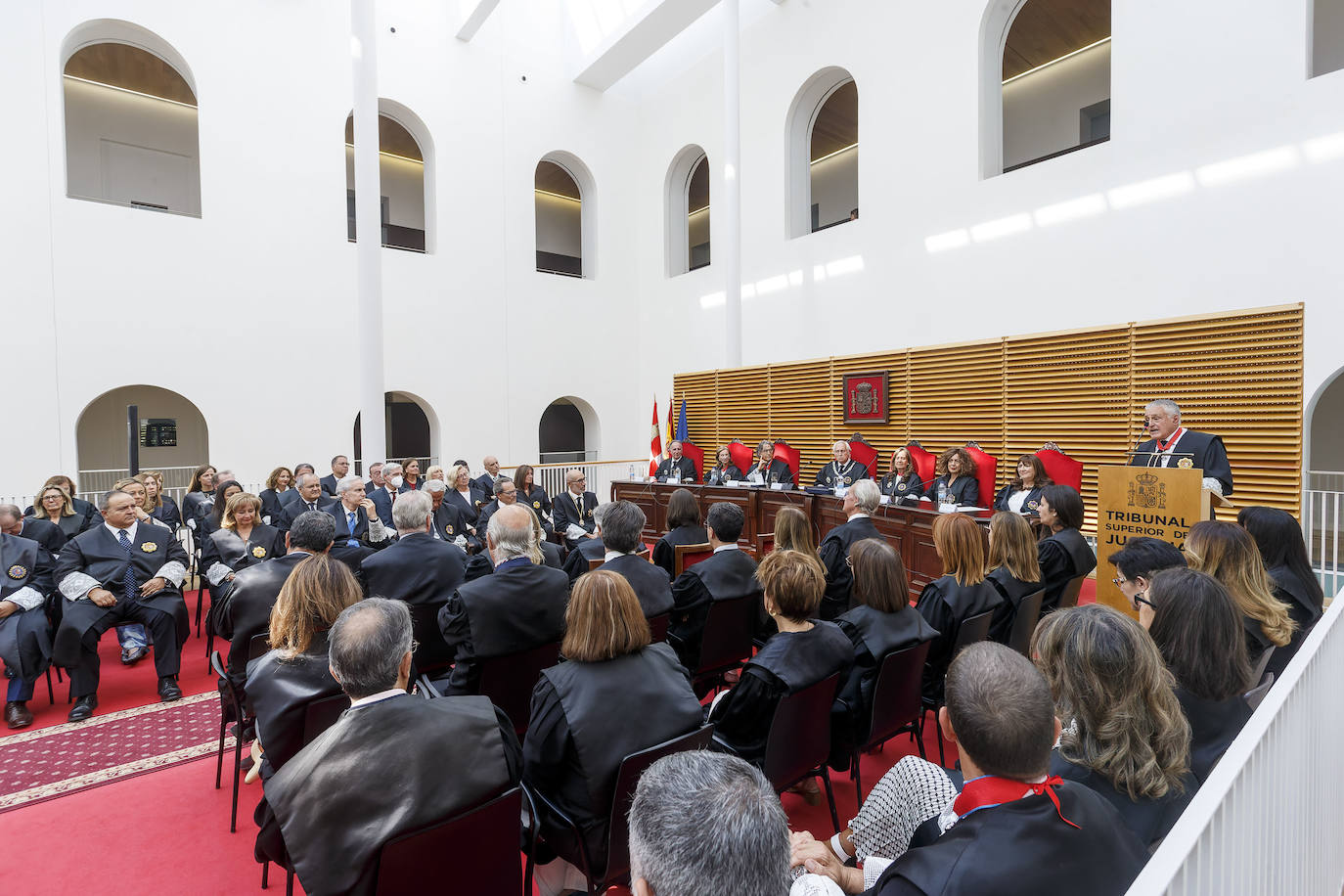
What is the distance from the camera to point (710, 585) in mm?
3715

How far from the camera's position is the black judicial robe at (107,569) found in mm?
4422

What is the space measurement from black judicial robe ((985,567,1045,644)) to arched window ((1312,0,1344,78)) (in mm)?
9995

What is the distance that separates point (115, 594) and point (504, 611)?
3.50 meters

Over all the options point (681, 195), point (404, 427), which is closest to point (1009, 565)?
point (681, 195)

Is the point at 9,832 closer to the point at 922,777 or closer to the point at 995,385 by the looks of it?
the point at 922,777

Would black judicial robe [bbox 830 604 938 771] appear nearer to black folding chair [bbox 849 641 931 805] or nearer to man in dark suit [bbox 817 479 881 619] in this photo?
black folding chair [bbox 849 641 931 805]

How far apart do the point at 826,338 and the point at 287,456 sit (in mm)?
8577

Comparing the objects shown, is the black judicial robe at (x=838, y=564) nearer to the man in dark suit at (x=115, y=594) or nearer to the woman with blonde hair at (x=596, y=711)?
the woman with blonde hair at (x=596, y=711)

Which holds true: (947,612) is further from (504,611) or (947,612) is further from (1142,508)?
(504,611)

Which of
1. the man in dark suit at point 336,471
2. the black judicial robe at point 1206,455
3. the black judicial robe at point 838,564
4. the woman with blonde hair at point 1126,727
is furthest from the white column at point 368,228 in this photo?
the woman with blonde hair at point 1126,727

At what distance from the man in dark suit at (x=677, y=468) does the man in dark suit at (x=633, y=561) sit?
6.43m

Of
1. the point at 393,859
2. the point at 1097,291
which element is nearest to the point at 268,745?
the point at 393,859

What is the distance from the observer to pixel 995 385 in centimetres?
810

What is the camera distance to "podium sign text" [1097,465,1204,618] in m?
3.93
